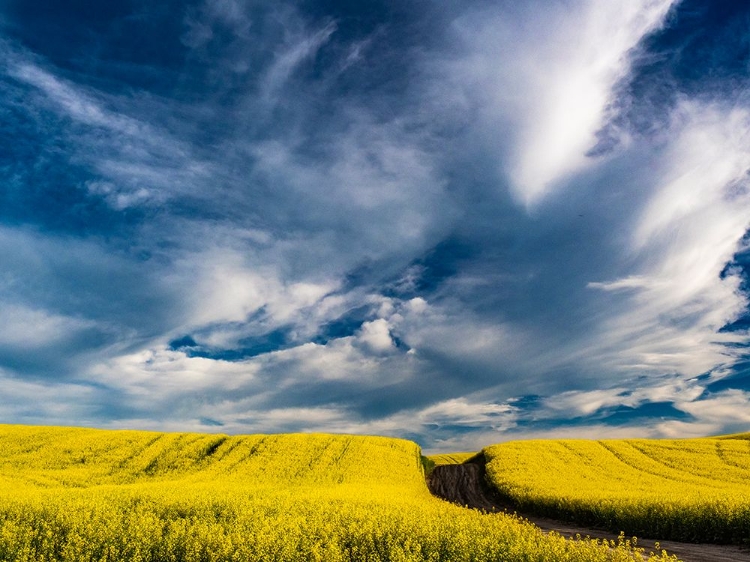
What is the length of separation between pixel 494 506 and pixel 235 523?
28.9m

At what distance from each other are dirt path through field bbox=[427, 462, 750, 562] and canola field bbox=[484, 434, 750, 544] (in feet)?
3.76

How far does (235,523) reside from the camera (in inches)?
706

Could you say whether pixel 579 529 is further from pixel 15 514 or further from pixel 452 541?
pixel 15 514

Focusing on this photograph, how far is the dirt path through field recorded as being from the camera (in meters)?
21.5

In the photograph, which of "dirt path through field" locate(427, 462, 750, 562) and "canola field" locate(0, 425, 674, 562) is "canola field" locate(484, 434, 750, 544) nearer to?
"dirt path through field" locate(427, 462, 750, 562)

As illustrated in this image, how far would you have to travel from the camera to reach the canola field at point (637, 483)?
83.9ft

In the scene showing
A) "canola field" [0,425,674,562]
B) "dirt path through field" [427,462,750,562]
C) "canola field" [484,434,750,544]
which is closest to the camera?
"canola field" [0,425,674,562]

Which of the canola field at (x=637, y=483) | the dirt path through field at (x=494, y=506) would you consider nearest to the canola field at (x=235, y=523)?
the dirt path through field at (x=494, y=506)

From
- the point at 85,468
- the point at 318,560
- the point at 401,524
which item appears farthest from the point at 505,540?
the point at 85,468

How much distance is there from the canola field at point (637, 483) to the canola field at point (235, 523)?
682 cm

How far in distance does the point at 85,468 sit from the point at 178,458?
27.8 feet

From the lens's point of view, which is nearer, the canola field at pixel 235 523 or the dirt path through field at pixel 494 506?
the canola field at pixel 235 523

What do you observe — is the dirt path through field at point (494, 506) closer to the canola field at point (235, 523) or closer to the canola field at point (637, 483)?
the canola field at point (637, 483)

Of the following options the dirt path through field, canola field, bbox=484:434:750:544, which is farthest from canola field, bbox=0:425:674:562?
canola field, bbox=484:434:750:544
